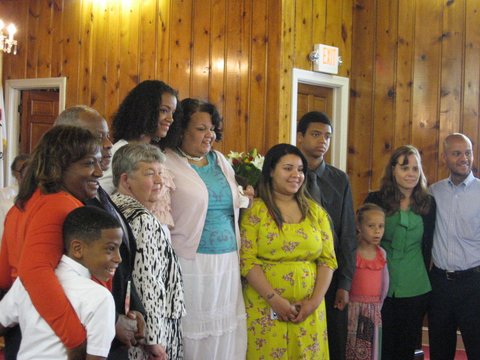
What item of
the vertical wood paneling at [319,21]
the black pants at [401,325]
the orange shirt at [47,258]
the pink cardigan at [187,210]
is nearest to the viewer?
the orange shirt at [47,258]

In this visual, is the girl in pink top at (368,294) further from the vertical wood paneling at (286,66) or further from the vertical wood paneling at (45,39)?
the vertical wood paneling at (45,39)

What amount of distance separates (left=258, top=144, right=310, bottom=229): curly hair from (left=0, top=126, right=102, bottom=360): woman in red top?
1.38m

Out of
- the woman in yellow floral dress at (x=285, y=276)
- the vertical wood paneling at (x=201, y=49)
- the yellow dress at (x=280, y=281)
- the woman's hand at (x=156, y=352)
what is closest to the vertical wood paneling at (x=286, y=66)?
the vertical wood paneling at (x=201, y=49)

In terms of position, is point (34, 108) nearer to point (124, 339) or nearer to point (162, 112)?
point (162, 112)

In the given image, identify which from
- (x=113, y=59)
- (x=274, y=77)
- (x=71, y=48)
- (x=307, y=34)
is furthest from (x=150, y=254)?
(x=71, y=48)

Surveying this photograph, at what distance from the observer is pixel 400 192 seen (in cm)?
380

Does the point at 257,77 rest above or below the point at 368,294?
above

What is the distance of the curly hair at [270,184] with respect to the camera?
Result: 328 cm

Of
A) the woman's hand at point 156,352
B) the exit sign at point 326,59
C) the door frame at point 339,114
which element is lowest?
the woman's hand at point 156,352

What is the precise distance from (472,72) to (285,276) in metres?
3.29

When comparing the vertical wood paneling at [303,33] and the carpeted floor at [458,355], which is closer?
the carpeted floor at [458,355]

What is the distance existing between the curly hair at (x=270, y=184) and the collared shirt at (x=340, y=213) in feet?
0.73

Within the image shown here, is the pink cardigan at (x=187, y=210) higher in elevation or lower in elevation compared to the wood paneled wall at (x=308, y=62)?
lower

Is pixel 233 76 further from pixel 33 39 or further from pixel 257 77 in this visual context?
pixel 33 39
